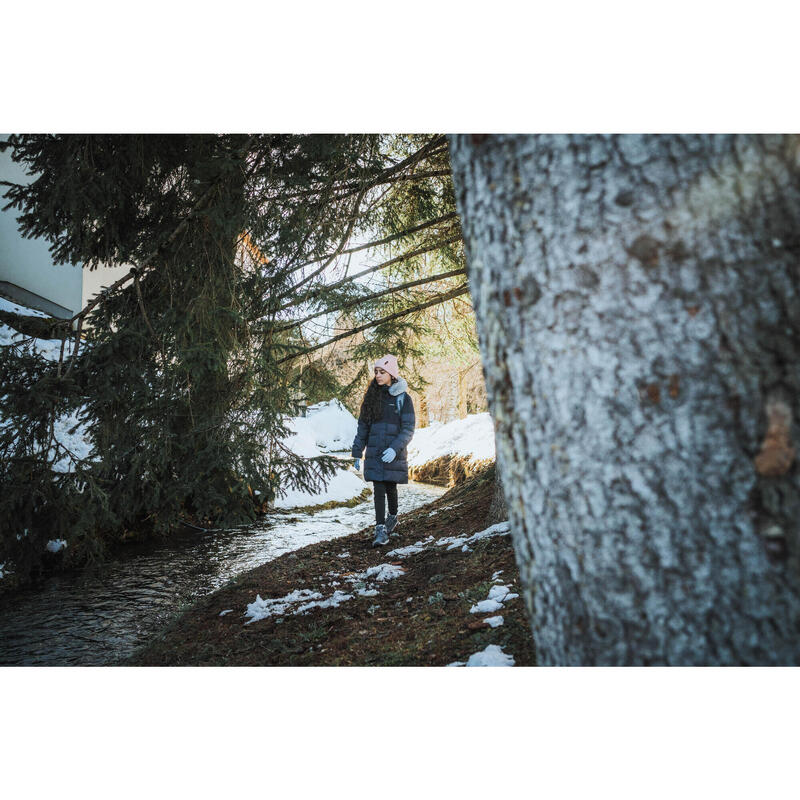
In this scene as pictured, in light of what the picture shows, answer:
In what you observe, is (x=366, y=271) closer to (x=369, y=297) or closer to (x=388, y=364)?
(x=369, y=297)

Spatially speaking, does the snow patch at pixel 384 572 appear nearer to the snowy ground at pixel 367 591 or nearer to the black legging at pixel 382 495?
the snowy ground at pixel 367 591

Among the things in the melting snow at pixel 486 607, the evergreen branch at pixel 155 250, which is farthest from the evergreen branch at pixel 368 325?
the melting snow at pixel 486 607

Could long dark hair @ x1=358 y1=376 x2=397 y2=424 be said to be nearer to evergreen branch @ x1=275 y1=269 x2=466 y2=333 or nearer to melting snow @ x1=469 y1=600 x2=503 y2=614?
evergreen branch @ x1=275 y1=269 x2=466 y2=333

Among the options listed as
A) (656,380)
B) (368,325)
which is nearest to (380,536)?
(368,325)

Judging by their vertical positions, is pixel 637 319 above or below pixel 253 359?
A: below

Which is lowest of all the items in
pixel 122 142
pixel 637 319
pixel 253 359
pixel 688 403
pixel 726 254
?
pixel 688 403

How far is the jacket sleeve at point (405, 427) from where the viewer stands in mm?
4570

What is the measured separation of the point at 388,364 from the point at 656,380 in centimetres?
343

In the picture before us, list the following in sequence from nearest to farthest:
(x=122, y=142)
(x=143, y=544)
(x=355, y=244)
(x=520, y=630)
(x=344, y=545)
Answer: (x=520, y=630)
(x=122, y=142)
(x=355, y=244)
(x=344, y=545)
(x=143, y=544)

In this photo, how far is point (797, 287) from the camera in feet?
3.39

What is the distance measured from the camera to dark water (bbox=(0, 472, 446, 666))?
11.0 feet

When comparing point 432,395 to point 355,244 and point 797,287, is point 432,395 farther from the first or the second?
point 797,287
